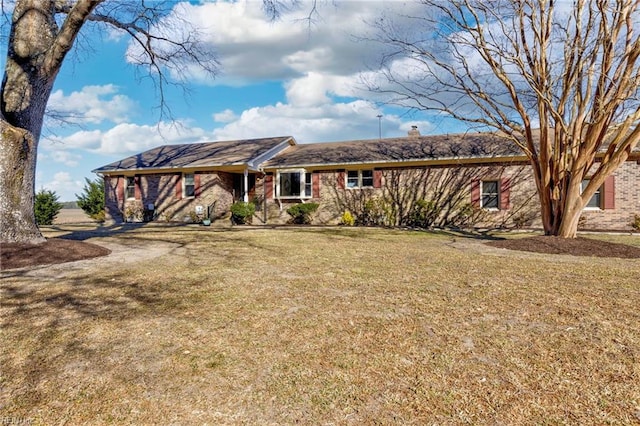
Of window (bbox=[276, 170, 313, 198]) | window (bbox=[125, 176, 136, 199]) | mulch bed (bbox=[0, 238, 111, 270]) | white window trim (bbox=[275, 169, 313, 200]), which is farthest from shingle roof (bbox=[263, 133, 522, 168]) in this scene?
mulch bed (bbox=[0, 238, 111, 270])

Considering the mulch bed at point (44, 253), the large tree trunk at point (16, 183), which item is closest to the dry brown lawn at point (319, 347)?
the mulch bed at point (44, 253)

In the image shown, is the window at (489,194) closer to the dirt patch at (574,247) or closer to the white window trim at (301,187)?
the dirt patch at (574,247)

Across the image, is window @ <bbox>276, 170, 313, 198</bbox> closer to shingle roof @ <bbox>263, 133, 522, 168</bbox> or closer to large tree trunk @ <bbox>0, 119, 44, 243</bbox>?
shingle roof @ <bbox>263, 133, 522, 168</bbox>

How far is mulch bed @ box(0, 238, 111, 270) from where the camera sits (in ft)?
21.5

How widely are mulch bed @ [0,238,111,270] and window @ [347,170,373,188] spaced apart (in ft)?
36.3

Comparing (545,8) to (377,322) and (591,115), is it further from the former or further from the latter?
(377,322)

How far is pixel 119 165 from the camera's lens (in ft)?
67.0

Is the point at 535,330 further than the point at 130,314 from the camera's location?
No

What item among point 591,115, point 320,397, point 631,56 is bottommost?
point 320,397

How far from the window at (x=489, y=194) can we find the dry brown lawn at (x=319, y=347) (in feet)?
31.9

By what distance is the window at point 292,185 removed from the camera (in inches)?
695

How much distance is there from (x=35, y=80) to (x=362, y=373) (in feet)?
28.1

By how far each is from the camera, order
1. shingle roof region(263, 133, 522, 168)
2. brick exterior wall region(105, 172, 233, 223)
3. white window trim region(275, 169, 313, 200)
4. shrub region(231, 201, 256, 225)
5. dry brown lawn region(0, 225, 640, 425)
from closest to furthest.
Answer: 1. dry brown lawn region(0, 225, 640, 425)
2. shingle roof region(263, 133, 522, 168)
3. shrub region(231, 201, 256, 225)
4. white window trim region(275, 169, 313, 200)
5. brick exterior wall region(105, 172, 233, 223)

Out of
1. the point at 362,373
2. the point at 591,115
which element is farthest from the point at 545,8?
the point at 362,373
